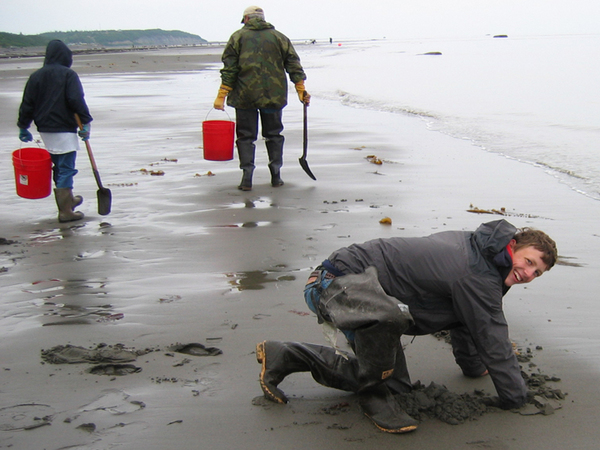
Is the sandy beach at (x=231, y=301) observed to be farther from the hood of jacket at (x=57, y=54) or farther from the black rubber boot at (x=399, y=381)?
the hood of jacket at (x=57, y=54)

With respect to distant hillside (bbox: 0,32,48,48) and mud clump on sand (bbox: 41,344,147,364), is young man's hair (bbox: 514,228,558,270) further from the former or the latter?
distant hillside (bbox: 0,32,48,48)

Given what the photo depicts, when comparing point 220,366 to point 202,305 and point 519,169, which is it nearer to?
point 202,305

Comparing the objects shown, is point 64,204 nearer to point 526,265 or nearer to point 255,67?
point 255,67

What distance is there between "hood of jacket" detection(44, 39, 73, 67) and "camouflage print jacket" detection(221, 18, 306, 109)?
5.12ft

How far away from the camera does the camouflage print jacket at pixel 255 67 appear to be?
640 cm

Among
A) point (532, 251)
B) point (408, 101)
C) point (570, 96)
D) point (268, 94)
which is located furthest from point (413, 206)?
point (570, 96)

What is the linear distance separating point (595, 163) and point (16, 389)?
7.61m

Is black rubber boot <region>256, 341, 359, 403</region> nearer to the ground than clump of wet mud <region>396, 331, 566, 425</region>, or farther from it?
farther from it

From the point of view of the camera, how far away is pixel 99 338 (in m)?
3.06

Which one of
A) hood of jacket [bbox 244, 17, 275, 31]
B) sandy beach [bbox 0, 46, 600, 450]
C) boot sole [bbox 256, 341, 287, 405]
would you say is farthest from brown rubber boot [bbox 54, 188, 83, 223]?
boot sole [bbox 256, 341, 287, 405]

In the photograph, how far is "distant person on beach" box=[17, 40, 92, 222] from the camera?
5406mm

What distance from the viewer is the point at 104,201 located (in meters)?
5.38

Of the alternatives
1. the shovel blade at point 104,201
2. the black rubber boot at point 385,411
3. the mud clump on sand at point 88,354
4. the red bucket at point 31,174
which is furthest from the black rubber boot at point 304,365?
the red bucket at point 31,174

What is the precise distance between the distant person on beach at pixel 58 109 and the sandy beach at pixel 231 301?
30 centimetres
